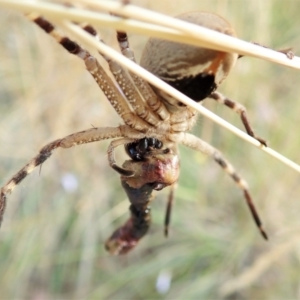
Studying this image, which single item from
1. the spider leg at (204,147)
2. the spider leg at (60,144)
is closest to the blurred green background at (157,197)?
the spider leg at (204,147)

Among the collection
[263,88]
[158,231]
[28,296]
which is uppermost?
[263,88]

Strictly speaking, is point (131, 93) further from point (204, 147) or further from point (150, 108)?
point (204, 147)

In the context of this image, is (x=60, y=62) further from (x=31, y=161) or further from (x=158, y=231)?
(x=31, y=161)

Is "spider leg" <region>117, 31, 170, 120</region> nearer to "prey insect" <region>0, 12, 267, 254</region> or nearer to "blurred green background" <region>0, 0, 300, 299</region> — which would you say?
"prey insect" <region>0, 12, 267, 254</region>

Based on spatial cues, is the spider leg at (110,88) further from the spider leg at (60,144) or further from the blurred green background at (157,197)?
the blurred green background at (157,197)

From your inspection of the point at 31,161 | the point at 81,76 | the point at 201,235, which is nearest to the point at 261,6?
the point at 81,76

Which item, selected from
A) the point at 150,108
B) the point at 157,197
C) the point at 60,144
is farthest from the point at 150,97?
the point at 157,197
